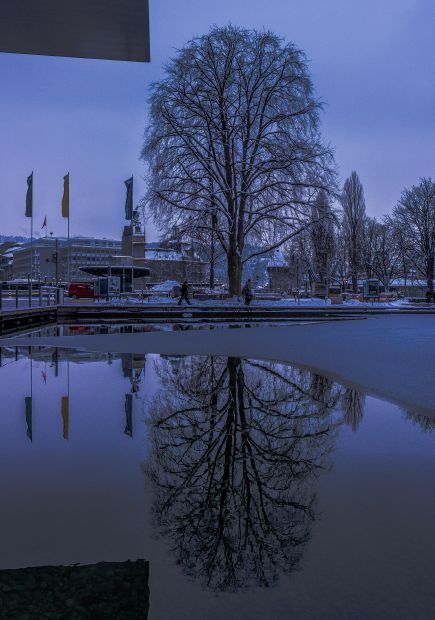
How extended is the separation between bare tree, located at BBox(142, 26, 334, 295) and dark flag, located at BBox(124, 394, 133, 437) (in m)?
24.0

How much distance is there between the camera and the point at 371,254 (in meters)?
66.0

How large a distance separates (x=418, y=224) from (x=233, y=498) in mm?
49876

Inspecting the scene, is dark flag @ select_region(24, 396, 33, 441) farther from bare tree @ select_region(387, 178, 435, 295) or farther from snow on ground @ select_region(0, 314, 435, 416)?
bare tree @ select_region(387, 178, 435, 295)

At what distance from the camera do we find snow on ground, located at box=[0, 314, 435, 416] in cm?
653

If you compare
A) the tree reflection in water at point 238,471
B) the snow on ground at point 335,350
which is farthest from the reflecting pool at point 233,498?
the snow on ground at point 335,350

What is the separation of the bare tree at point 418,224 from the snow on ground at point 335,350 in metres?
37.4

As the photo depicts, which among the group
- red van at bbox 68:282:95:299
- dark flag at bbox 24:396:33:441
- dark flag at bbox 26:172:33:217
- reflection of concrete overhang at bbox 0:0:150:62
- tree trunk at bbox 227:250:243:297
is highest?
dark flag at bbox 26:172:33:217

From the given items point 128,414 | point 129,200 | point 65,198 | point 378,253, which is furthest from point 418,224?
point 128,414

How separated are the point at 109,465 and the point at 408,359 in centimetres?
631

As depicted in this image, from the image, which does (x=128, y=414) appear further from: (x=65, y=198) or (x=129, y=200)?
(x=129, y=200)

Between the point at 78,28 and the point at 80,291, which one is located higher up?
the point at 78,28

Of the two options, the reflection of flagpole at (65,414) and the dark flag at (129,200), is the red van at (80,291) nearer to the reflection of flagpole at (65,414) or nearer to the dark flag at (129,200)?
the dark flag at (129,200)

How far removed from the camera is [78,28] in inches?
349

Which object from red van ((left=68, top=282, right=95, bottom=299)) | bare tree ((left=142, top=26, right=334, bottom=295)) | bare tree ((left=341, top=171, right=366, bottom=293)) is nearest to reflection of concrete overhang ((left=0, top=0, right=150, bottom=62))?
bare tree ((left=142, top=26, right=334, bottom=295))
